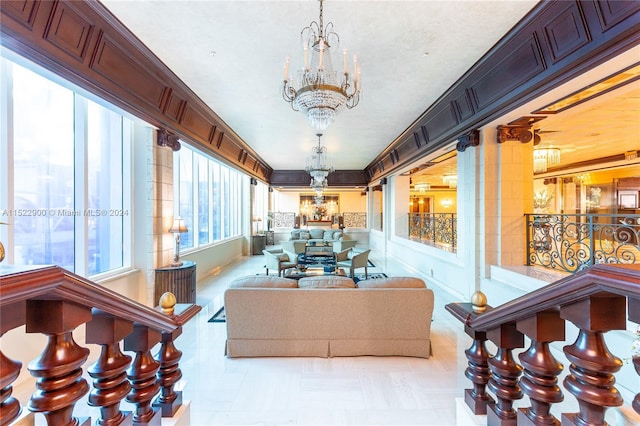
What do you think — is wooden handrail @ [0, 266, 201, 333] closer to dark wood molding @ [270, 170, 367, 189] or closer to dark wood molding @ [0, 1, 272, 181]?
dark wood molding @ [0, 1, 272, 181]

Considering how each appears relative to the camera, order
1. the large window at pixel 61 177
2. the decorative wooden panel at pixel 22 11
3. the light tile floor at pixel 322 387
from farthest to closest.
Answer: the large window at pixel 61 177 < the light tile floor at pixel 322 387 < the decorative wooden panel at pixel 22 11

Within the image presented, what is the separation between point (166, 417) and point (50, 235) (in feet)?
9.69

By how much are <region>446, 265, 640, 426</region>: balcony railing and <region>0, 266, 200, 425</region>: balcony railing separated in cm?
128

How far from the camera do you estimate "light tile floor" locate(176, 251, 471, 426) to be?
223cm

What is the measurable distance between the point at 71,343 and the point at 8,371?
0.17 meters

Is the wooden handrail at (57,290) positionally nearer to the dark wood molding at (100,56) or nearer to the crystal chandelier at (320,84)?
the crystal chandelier at (320,84)

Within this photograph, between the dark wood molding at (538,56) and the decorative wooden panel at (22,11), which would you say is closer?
the decorative wooden panel at (22,11)

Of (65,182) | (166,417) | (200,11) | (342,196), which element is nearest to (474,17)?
(200,11)

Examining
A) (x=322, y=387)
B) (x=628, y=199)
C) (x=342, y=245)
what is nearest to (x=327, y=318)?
(x=322, y=387)

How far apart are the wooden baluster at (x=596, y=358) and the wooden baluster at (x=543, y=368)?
0.15 metres

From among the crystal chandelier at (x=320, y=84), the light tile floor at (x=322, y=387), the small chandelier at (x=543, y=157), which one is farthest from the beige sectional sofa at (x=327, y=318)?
the small chandelier at (x=543, y=157)

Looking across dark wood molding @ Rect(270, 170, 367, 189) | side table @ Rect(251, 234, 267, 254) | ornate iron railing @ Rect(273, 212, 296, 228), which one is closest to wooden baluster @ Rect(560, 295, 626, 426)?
side table @ Rect(251, 234, 267, 254)

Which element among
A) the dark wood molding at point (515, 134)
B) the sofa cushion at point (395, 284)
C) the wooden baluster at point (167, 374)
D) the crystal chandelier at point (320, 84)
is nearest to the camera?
the wooden baluster at point (167, 374)

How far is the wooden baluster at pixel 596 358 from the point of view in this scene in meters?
0.78
